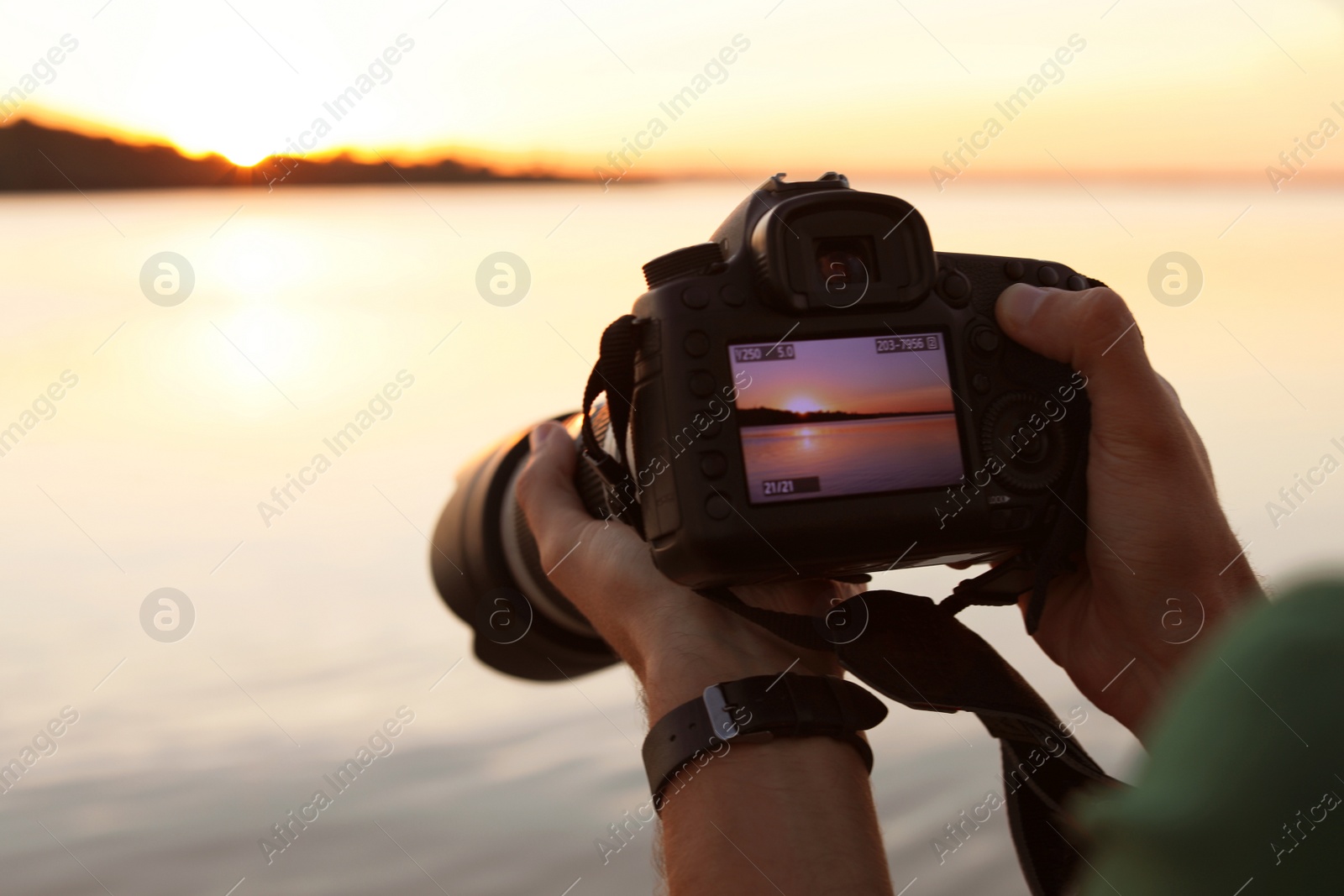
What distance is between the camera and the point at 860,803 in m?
0.77

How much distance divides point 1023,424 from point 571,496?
1.39ft

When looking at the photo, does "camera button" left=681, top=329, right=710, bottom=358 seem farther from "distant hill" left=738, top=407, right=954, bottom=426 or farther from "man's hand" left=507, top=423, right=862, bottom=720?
"man's hand" left=507, top=423, right=862, bottom=720

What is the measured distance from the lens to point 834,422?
32.9 inches

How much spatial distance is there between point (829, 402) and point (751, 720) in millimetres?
244

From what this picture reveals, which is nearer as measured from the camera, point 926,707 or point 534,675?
point 926,707

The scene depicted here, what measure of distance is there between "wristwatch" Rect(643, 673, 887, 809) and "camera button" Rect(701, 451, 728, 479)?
154 millimetres

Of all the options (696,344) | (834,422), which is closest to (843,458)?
(834,422)

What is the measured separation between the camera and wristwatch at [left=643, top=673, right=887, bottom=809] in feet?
2.52

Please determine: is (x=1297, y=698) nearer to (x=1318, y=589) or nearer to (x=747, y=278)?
(x=1318, y=589)

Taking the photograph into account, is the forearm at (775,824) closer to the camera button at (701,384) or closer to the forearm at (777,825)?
the forearm at (777,825)

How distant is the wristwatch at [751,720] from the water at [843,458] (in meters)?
0.14

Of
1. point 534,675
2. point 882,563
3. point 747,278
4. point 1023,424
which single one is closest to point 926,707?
point 882,563

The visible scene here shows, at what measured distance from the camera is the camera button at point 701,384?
824mm

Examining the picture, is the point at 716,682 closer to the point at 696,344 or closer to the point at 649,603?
the point at 649,603
